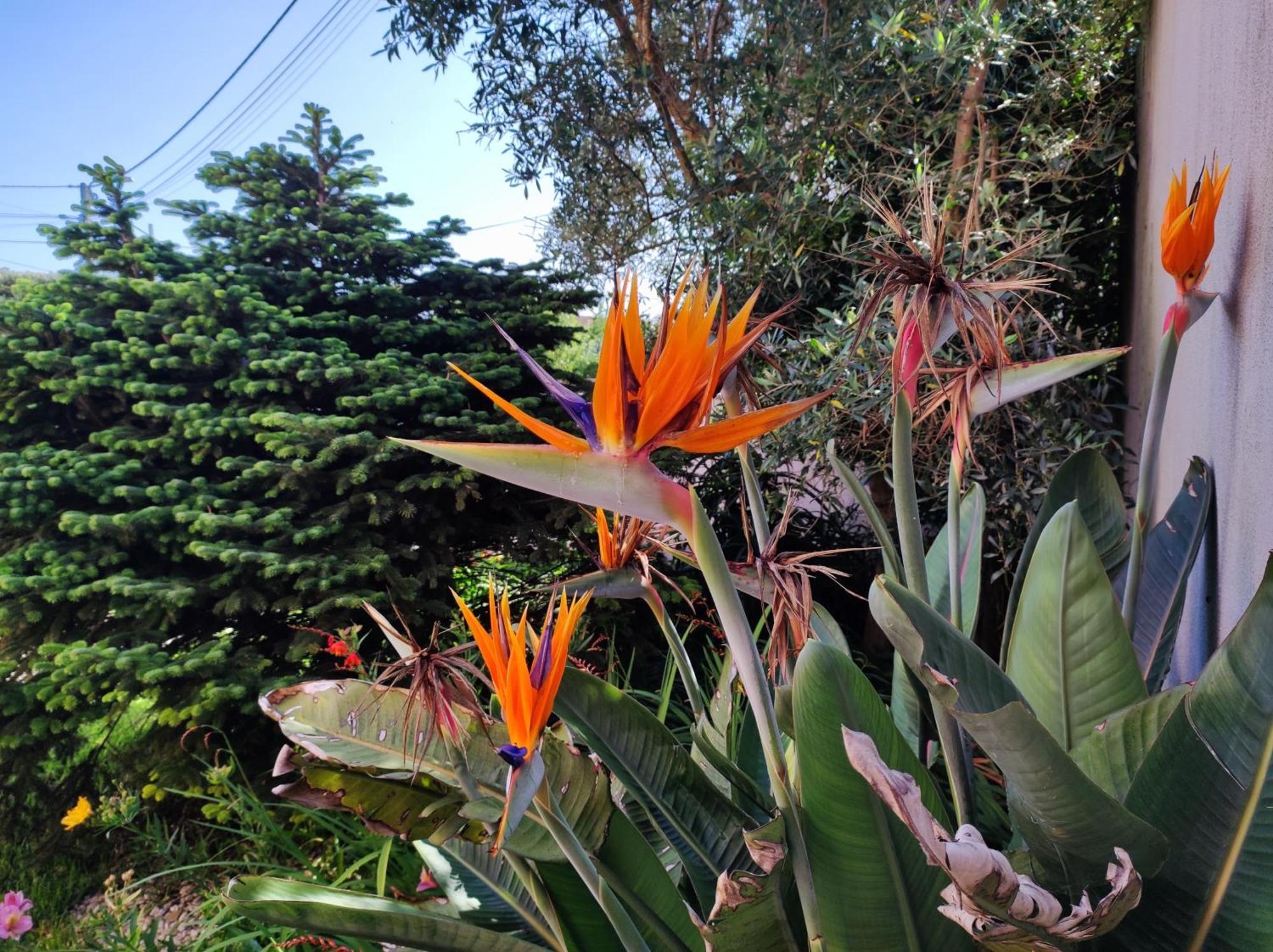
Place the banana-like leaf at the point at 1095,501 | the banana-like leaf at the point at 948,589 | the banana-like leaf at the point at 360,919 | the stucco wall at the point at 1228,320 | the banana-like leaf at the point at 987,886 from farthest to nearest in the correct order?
the banana-like leaf at the point at 1095,501
the banana-like leaf at the point at 948,589
the stucco wall at the point at 1228,320
the banana-like leaf at the point at 360,919
the banana-like leaf at the point at 987,886

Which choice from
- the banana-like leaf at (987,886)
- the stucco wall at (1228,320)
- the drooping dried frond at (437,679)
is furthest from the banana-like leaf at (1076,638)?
the drooping dried frond at (437,679)

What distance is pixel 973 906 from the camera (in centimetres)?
50

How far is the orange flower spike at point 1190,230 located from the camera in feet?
3.20

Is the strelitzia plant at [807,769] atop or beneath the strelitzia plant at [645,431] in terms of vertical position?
beneath

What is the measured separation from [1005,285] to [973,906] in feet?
1.74

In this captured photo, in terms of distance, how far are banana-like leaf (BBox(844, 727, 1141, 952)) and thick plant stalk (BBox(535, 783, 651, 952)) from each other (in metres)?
0.22

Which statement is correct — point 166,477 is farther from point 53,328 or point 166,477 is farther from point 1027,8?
point 1027,8

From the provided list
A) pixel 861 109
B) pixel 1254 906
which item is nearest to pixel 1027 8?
pixel 861 109

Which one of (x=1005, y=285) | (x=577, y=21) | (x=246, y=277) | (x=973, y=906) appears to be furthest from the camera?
(x=577, y=21)

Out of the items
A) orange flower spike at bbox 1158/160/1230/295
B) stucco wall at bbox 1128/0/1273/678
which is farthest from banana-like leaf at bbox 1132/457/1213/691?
orange flower spike at bbox 1158/160/1230/295

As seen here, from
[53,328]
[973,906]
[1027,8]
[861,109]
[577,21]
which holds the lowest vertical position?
[973,906]

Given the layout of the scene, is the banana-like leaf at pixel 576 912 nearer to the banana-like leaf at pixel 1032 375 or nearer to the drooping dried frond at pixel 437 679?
the drooping dried frond at pixel 437 679

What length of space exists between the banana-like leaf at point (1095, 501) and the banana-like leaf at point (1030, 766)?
25.3 inches

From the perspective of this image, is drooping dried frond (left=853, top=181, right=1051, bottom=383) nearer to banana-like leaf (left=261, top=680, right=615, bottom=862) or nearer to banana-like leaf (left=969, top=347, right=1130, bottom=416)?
banana-like leaf (left=969, top=347, right=1130, bottom=416)
